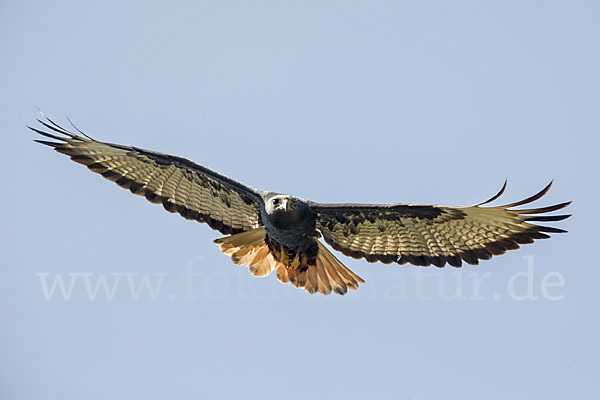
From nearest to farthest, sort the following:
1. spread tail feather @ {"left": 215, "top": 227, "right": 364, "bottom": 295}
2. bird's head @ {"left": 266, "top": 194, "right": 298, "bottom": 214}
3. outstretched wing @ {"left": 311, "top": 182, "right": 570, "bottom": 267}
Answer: bird's head @ {"left": 266, "top": 194, "right": 298, "bottom": 214} < outstretched wing @ {"left": 311, "top": 182, "right": 570, "bottom": 267} < spread tail feather @ {"left": 215, "top": 227, "right": 364, "bottom": 295}

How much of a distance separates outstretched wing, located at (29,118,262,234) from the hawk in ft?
0.04

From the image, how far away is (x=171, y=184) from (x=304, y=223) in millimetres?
1875

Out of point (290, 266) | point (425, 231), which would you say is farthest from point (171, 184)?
point (425, 231)

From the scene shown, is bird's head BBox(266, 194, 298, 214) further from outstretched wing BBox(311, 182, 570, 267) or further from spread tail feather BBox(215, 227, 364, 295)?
spread tail feather BBox(215, 227, 364, 295)

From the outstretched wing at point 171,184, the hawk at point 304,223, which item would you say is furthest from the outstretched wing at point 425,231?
the outstretched wing at point 171,184

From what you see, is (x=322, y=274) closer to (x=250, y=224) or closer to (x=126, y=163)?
(x=250, y=224)

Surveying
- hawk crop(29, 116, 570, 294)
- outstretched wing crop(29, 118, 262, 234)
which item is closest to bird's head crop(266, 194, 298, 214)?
hawk crop(29, 116, 570, 294)

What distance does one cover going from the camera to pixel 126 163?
11086mm

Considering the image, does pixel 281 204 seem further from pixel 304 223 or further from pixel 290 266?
pixel 290 266

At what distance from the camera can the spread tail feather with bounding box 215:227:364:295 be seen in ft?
35.8

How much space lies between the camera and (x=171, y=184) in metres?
11.1

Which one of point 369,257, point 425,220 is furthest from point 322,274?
point 425,220

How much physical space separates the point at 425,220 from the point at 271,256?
1.91m

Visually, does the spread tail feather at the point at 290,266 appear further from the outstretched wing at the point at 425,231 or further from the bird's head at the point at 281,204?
the bird's head at the point at 281,204
